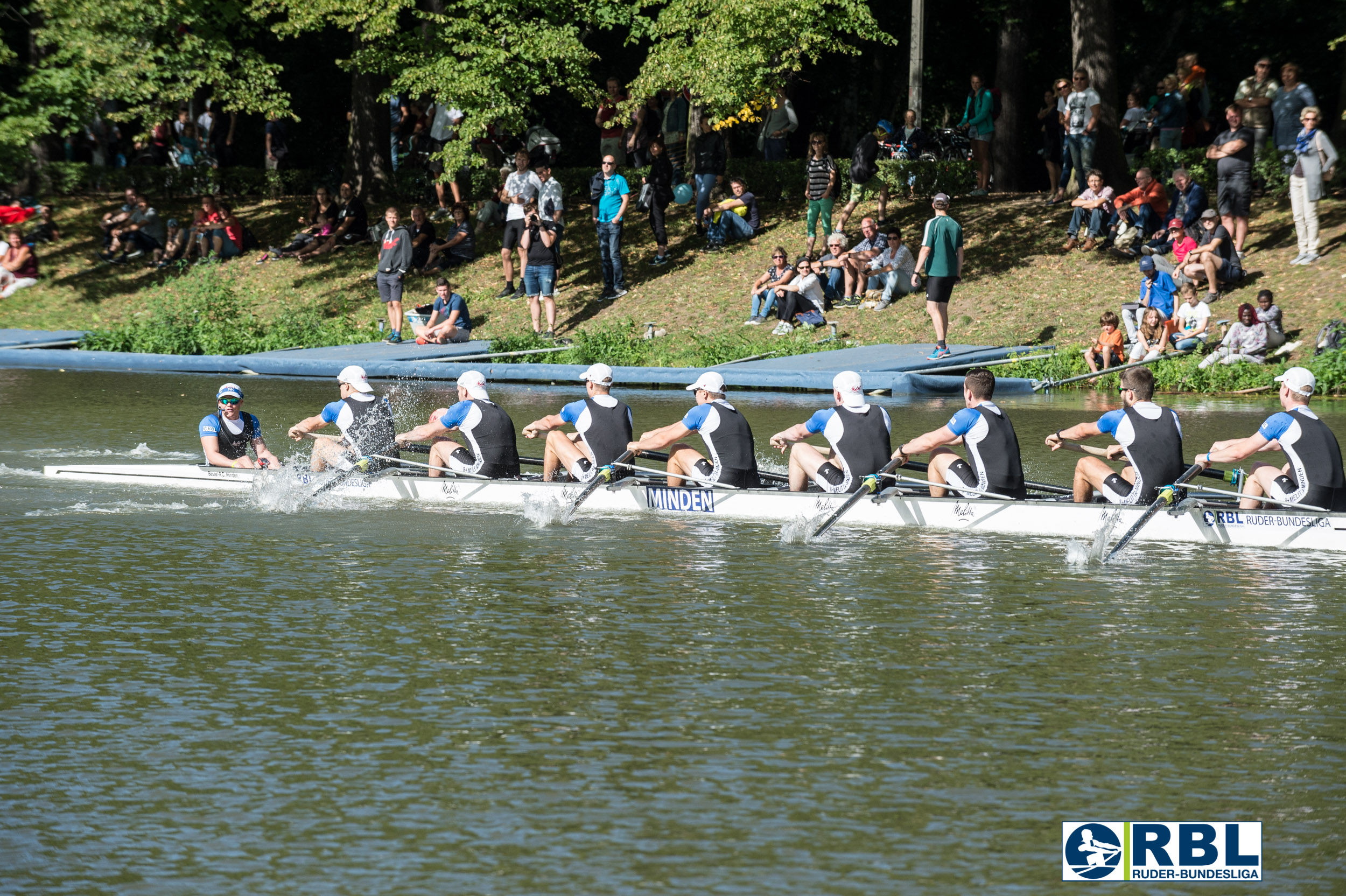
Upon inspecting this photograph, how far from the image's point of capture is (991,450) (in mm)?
12820

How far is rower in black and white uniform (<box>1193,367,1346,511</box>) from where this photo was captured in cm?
1188

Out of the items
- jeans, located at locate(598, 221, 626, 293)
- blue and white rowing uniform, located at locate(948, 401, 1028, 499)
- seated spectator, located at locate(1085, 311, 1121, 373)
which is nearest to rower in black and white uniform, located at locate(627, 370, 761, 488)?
blue and white rowing uniform, located at locate(948, 401, 1028, 499)

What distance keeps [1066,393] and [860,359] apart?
277cm

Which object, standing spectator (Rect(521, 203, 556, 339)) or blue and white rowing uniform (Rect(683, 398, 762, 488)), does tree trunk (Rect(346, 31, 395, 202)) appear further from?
blue and white rowing uniform (Rect(683, 398, 762, 488))

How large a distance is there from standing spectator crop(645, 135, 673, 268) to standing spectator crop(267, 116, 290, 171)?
1065 centimetres

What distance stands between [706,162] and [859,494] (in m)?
16.5

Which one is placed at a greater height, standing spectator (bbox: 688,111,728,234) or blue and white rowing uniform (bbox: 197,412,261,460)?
standing spectator (bbox: 688,111,728,234)

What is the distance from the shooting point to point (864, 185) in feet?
95.8

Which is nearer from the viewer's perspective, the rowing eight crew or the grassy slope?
the rowing eight crew

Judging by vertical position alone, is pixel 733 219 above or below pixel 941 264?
above

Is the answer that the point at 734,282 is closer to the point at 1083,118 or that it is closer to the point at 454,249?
the point at 454,249

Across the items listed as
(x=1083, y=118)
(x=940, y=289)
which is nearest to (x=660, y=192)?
(x=1083, y=118)

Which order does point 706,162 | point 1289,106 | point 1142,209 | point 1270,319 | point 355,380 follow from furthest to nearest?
A: point 706,162 → point 1142,209 → point 1289,106 → point 1270,319 → point 355,380

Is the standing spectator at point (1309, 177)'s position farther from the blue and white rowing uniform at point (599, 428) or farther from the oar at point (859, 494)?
the blue and white rowing uniform at point (599, 428)
